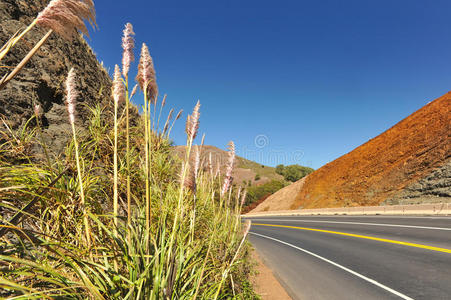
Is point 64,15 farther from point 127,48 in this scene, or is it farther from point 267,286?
point 267,286

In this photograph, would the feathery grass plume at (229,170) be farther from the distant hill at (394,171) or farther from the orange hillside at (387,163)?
the orange hillside at (387,163)

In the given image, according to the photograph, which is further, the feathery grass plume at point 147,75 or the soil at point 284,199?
the soil at point 284,199

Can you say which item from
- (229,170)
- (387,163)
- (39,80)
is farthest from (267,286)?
(387,163)

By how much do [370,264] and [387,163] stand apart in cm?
2456

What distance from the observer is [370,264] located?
22.4 feet

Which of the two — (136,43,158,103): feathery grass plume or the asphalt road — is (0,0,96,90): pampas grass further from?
the asphalt road

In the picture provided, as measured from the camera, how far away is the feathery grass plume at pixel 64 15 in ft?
3.70

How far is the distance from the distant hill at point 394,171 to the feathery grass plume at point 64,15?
22.5 m

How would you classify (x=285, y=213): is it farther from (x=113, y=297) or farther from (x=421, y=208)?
(x=113, y=297)

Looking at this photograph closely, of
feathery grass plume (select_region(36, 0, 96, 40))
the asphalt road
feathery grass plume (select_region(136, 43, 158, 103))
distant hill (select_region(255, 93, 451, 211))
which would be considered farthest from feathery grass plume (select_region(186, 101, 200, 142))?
distant hill (select_region(255, 93, 451, 211))

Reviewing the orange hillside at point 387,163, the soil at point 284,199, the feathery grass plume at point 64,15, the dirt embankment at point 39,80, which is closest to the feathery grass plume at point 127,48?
the feathery grass plume at point 64,15

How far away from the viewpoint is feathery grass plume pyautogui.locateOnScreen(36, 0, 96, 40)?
3.70ft

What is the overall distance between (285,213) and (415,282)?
27.0 m

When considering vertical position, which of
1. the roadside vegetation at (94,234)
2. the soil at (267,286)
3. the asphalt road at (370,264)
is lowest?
the soil at (267,286)
